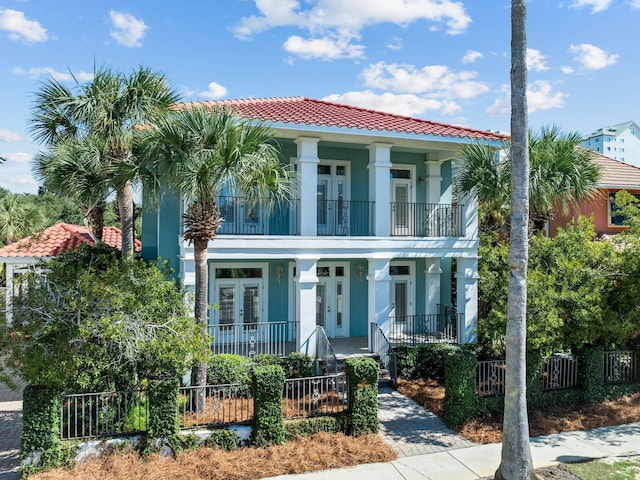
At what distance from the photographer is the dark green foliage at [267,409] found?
887 cm

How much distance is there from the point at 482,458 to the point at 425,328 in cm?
697

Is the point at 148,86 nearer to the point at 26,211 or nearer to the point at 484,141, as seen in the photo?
the point at 484,141

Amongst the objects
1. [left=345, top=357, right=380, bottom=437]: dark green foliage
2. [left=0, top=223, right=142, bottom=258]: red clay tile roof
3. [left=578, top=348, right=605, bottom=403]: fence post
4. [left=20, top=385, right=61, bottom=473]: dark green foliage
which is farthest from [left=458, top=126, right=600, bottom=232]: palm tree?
[left=0, top=223, right=142, bottom=258]: red clay tile roof

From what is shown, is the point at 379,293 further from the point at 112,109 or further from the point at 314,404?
the point at 112,109

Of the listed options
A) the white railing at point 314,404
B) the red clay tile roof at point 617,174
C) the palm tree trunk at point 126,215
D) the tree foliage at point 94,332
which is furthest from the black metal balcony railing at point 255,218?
the red clay tile roof at point 617,174

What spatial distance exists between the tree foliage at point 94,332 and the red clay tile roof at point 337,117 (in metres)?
5.61

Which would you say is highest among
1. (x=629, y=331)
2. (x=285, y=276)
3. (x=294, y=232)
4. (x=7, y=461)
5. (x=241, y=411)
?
(x=294, y=232)

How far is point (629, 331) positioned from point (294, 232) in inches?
365

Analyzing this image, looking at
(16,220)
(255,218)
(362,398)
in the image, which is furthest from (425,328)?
(16,220)

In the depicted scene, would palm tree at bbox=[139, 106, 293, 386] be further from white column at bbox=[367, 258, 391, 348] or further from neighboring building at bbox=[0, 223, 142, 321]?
neighboring building at bbox=[0, 223, 142, 321]

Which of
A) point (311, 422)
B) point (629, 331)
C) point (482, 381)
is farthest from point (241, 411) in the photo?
point (629, 331)

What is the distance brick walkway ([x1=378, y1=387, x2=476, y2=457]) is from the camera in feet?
30.7

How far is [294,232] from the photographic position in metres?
13.8

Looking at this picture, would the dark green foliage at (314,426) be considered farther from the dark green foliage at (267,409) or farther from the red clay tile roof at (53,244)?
the red clay tile roof at (53,244)
